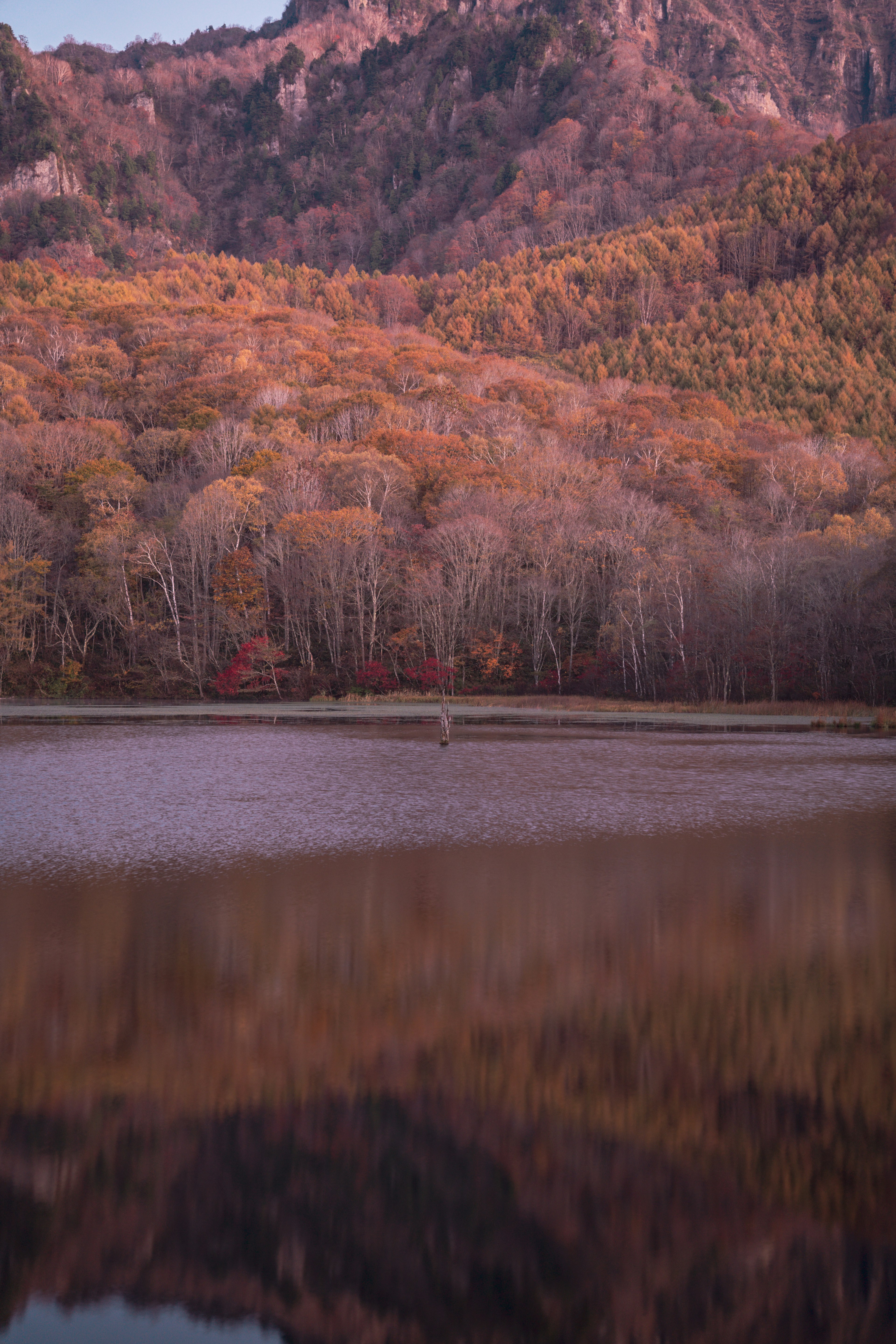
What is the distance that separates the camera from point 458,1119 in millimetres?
7590

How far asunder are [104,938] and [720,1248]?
8.57m

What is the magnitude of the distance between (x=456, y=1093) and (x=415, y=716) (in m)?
47.2

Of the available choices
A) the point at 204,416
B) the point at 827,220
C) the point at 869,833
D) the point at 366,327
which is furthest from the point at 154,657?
the point at 827,220

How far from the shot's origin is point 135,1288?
19.0ft

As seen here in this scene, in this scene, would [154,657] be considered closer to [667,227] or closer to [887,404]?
[887,404]

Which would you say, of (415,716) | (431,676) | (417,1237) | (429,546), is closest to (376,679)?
(431,676)

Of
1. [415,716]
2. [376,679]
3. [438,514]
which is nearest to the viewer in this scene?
[415,716]

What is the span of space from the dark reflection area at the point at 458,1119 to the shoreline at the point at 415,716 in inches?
1314

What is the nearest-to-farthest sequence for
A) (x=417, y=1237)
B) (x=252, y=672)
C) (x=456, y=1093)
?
(x=417, y=1237), (x=456, y=1093), (x=252, y=672)

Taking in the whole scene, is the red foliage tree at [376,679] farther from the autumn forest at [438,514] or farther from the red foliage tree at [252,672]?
the red foliage tree at [252,672]

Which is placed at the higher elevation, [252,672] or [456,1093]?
[252,672]

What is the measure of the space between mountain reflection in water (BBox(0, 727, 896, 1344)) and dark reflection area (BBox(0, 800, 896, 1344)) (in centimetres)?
3

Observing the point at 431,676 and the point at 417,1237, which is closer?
the point at 417,1237

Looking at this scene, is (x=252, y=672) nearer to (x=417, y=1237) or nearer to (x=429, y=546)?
(x=429, y=546)
